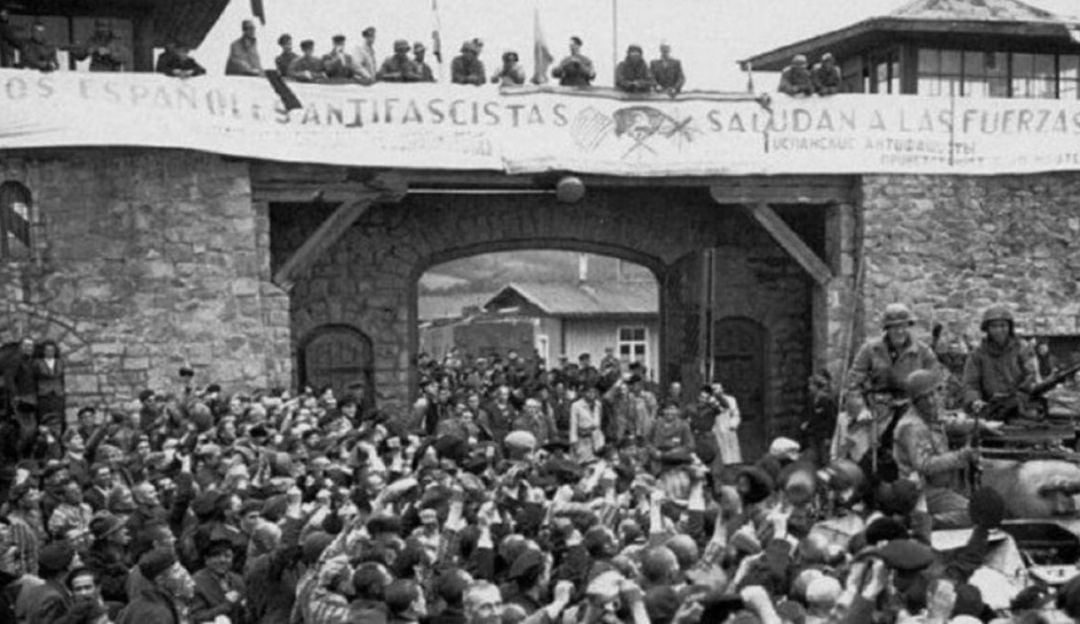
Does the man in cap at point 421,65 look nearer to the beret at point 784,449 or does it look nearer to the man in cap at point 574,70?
the man in cap at point 574,70

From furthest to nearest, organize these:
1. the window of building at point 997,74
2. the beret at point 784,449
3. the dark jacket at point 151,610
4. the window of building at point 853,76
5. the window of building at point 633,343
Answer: the window of building at point 633,343 → the window of building at point 853,76 → the window of building at point 997,74 → the beret at point 784,449 → the dark jacket at point 151,610

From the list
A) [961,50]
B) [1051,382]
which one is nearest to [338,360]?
[961,50]

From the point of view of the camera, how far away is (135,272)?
18969mm

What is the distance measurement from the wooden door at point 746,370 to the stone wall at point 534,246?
28 cm

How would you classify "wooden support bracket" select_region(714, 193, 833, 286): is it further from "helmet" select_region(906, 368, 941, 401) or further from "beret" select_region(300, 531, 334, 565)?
"beret" select_region(300, 531, 334, 565)

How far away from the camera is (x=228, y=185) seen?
63.7 ft

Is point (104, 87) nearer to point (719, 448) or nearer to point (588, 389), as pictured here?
point (588, 389)

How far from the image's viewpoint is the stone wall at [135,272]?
18.8m

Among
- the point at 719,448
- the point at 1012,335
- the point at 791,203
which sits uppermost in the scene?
the point at 791,203

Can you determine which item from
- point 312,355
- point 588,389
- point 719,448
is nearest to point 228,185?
point 312,355

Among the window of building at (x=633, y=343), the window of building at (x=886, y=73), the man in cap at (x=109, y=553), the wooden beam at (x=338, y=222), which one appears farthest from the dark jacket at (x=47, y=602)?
the window of building at (x=633, y=343)

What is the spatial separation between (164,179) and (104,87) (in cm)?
133

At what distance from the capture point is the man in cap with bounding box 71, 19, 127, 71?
19.1m

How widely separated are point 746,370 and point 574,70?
5.61 m
